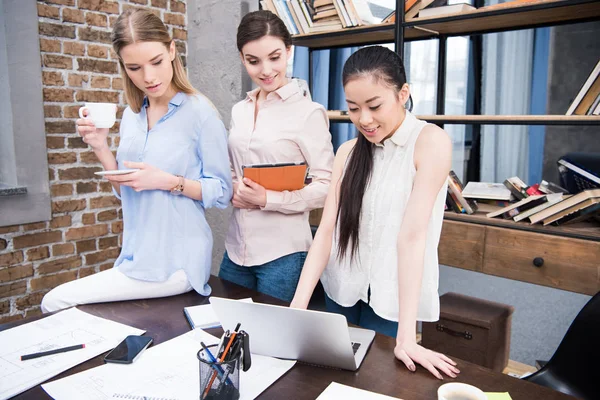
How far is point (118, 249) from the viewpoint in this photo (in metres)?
2.86

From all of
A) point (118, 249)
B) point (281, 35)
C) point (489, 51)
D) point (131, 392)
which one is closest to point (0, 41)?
point (118, 249)

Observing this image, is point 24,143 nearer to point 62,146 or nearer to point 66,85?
point 62,146

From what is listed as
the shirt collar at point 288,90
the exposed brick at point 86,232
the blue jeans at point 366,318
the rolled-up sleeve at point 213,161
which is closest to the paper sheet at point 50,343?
the rolled-up sleeve at point 213,161

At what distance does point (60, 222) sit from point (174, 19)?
55.5 inches

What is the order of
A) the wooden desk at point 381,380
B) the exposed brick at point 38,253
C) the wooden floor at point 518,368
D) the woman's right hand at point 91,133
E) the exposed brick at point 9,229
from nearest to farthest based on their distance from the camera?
the wooden desk at point 381,380 < the woman's right hand at point 91,133 < the exposed brick at point 9,229 < the exposed brick at point 38,253 < the wooden floor at point 518,368

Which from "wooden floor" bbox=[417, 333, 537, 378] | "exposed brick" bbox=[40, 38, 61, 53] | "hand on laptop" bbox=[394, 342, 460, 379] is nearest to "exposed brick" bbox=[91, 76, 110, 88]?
"exposed brick" bbox=[40, 38, 61, 53]

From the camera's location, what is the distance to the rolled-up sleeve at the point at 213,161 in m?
1.47

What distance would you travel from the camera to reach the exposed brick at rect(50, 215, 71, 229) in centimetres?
257

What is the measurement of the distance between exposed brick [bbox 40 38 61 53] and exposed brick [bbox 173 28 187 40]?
745 mm

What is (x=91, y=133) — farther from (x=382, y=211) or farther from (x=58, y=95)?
(x=58, y=95)

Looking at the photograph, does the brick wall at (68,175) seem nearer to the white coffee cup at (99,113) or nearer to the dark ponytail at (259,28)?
the white coffee cup at (99,113)

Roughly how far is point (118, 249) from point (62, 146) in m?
0.68

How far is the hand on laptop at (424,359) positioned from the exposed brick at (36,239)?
7.02 feet

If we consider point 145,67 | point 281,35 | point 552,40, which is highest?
point 552,40
